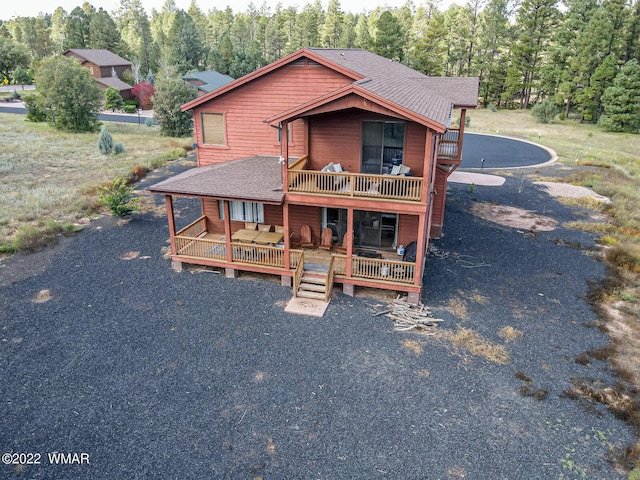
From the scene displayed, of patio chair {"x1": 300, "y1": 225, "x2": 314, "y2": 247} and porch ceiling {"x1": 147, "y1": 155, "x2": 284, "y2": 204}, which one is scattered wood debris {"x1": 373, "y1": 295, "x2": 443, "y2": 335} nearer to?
patio chair {"x1": 300, "y1": 225, "x2": 314, "y2": 247}

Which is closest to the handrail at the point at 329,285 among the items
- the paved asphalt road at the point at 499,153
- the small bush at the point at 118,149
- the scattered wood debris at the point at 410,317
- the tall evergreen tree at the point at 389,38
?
the scattered wood debris at the point at 410,317

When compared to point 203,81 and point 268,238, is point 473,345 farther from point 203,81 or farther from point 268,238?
point 203,81

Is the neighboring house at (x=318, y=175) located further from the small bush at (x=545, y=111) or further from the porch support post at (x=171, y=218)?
the small bush at (x=545, y=111)

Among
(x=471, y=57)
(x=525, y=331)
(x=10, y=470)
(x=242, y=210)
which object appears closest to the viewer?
(x=10, y=470)

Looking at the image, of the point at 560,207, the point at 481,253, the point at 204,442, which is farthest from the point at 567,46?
the point at 204,442

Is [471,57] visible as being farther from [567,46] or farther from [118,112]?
[118,112]

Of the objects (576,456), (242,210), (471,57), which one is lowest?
(576,456)

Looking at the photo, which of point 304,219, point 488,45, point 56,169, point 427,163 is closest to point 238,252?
point 304,219
